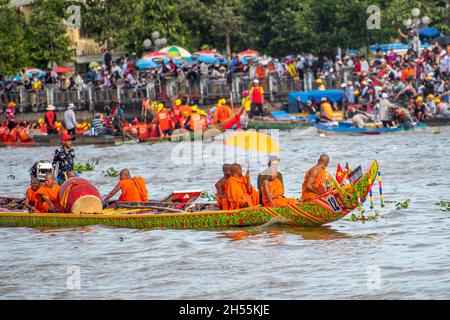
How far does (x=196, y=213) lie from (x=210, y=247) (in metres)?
0.85

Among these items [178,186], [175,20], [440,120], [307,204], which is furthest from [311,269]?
[175,20]

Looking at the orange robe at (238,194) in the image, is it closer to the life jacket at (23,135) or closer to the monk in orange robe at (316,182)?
the monk in orange robe at (316,182)

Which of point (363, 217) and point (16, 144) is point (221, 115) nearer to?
point (16, 144)

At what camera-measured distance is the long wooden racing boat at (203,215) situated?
20.0 meters

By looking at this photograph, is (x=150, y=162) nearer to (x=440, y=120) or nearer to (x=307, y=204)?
(x=440, y=120)

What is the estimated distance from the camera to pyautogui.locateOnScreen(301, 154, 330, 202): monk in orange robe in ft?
68.7

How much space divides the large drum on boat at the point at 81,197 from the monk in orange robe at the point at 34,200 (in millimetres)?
608

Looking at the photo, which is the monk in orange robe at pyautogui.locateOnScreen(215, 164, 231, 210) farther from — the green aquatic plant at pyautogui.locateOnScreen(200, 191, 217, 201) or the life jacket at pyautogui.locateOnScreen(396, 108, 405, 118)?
the life jacket at pyautogui.locateOnScreen(396, 108, 405, 118)

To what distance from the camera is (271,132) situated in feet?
139

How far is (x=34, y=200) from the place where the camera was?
22.8m

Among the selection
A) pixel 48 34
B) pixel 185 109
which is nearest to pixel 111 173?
pixel 185 109

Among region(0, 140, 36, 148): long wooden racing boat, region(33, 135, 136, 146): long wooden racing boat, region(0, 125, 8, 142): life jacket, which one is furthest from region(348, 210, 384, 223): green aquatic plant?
region(0, 125, 8, 142): life jacket

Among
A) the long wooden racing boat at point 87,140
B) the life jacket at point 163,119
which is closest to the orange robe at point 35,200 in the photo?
the life jacket at point 163,119

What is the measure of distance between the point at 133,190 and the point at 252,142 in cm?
1846
